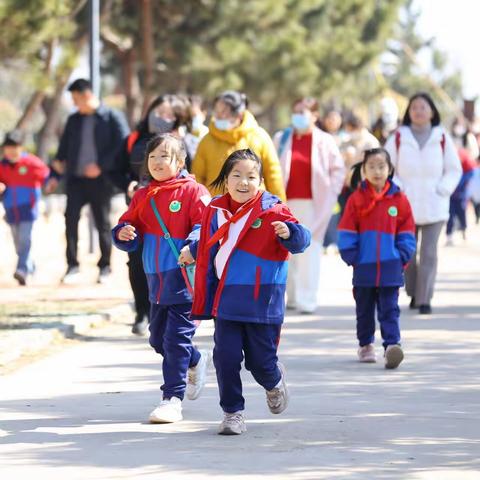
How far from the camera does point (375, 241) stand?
36.9ft

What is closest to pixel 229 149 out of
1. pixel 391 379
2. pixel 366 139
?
pixel 391 379

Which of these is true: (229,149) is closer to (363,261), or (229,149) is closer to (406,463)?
(363,261)

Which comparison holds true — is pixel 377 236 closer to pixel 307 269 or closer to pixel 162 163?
pixel 162 163

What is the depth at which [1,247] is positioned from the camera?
2425 centimetres

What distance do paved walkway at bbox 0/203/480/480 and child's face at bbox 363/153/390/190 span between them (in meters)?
1.23

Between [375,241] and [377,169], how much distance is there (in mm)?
490

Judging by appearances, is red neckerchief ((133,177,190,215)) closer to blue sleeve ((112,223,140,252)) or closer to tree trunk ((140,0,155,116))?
blue sleeve ((112,223,140,252))

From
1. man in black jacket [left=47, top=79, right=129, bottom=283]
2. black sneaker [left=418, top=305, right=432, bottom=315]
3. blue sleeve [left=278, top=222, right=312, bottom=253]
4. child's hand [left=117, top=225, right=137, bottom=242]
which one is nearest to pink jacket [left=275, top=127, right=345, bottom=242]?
black sneaker [left=418, top=305, right=432, bottom=315]

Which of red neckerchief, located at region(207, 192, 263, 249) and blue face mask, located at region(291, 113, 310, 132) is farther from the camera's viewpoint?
blue face mask, located at region(291, 113, 310, 132)

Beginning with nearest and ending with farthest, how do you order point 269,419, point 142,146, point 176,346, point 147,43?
point 269,419, point 176,346, point 142,146, point 147,43

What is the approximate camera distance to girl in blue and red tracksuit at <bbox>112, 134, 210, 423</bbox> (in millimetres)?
8711

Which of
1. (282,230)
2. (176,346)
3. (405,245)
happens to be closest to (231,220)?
(282,230)

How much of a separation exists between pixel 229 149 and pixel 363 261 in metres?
2.14

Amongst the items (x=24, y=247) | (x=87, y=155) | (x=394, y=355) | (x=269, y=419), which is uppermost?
(x=87, y=155)
